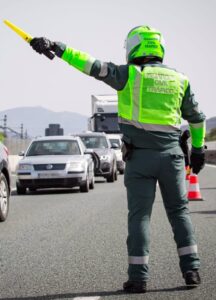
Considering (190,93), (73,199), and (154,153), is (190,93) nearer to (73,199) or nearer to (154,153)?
(154,153)

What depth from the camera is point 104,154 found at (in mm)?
25219

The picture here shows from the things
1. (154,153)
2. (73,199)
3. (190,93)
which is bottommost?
(73,199)

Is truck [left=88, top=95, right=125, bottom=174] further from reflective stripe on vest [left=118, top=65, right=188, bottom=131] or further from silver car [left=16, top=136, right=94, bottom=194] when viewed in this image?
reflective stripe on vest [left=118, top=65, right=188, bottom=131]

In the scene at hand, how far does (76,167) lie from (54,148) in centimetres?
178

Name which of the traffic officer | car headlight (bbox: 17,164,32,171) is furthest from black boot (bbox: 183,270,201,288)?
car headlight (bbox: 17,164,32,171)

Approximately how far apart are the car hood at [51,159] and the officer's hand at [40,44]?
1375 cm

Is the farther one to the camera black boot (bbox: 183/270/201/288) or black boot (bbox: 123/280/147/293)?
black boot (bbox: 183/270/201/288)

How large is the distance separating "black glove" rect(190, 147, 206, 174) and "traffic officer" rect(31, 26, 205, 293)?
32cm

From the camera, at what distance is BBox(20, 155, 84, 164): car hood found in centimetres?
2005

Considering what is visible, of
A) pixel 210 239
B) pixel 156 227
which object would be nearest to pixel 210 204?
pixel 156 227

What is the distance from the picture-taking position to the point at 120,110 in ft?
22.1

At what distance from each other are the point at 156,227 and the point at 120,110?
5157 millimetres

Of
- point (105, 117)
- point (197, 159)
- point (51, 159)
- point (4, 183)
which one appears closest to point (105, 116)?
point (105, 117)

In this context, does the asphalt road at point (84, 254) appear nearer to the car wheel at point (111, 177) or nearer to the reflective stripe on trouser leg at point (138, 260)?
the reflective stripe on trouser leg at point (138, 260)
